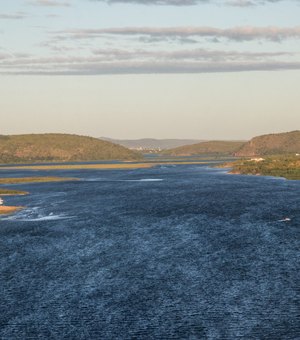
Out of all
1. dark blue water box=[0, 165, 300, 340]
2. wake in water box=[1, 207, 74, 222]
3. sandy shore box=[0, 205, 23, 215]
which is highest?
sandy shore box=[0, 205, 23, 215]

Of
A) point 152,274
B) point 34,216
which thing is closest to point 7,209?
point 34,216

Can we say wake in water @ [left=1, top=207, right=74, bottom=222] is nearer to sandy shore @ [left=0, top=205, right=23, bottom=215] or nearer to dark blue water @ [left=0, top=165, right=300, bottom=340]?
dark blue water @ [left=0, top=165, right=300, bottom=340]

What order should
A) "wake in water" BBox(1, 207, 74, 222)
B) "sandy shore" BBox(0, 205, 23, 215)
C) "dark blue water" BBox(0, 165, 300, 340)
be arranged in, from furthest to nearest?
"sandy shore" BBox(0, 205, 23, 215) < "wake in water" BBox(1, 207, 74, 222) < "dark blue water" BBox(0, 165, 300, 340)

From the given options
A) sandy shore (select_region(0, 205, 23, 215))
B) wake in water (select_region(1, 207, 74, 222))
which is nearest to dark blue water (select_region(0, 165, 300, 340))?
wake in water (select_region(1, 207, 74, 222))

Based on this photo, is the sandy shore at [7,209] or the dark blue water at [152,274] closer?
the dark blue water at [152,274]

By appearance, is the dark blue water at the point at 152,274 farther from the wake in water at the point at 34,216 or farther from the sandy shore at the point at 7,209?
the sandy shore at the point at 7,209

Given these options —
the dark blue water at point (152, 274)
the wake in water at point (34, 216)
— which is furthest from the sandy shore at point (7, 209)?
the dark blue water at point (152, 274)

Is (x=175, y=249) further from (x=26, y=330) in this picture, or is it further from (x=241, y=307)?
(x=26, y=330)

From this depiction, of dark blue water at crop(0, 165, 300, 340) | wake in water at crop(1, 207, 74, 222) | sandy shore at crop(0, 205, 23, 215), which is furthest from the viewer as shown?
sandy shore at crop(0, 205, 23, 215)
